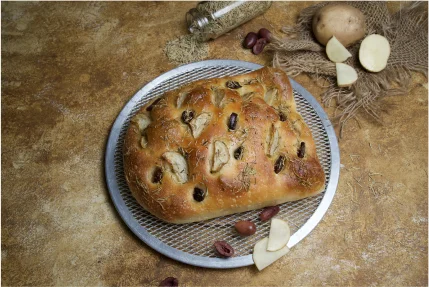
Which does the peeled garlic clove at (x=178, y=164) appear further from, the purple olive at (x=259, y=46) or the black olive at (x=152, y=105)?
the purple olive at (x=259, y=46)

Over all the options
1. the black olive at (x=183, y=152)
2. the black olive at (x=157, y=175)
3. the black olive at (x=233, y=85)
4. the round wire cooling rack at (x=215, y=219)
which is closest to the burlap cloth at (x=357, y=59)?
the round wire cooling rack at (x=215, y=219)

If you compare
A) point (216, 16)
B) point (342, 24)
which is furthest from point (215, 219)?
point (342, 24)

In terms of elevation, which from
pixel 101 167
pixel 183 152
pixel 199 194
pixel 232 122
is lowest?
pixel 101 167

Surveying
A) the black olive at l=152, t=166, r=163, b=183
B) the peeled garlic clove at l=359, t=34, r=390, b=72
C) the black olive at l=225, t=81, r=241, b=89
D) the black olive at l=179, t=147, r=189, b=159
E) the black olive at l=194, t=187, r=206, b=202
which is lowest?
the black olive at l=194, t=187, r=206, b=202

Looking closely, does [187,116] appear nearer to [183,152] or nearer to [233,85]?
[183,152]

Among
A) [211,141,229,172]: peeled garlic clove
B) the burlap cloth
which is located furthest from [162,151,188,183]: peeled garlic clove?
the burlap cloth

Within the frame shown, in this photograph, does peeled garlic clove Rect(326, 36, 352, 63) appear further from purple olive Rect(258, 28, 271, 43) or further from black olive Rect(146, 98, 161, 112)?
black olive Rect(146, 98, 161, 112)

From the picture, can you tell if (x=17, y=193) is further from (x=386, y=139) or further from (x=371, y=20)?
(x=371, y=20)
